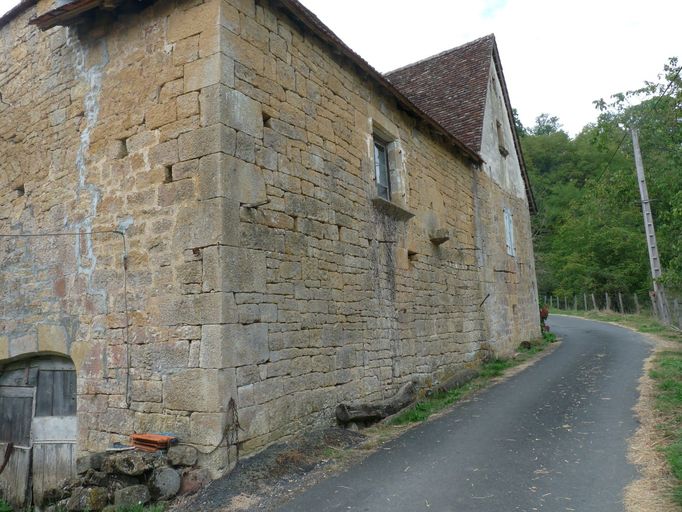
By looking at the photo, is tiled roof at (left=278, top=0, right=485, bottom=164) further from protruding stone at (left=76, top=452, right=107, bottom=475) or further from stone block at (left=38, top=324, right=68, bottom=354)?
protruding stone at (left=76, top=452, right=107, bottom=475)

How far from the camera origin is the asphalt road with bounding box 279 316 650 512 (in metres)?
4.27

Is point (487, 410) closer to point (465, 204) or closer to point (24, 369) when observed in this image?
point (465, 204)

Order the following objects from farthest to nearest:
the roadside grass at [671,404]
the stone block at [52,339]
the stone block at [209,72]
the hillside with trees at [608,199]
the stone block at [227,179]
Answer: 1. the hillside with trees at [608,199]
2. the stone block at [52,339]
3. the stone block at [209,72]
4. the stone block at [227,179]
5. the roadside grass at [671,404]

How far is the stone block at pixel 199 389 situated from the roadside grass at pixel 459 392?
300 centimetres

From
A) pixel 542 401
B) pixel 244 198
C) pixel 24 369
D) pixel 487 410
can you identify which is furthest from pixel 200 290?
pixel 542 401

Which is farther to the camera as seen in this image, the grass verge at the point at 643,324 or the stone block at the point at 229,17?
the grass verge at the point at 643,324

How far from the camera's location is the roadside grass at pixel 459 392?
23.6 ft

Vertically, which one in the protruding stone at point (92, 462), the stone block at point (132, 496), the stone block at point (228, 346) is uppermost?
the stone block at point (228, 346)

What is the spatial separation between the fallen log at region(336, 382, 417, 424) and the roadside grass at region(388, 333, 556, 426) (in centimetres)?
12

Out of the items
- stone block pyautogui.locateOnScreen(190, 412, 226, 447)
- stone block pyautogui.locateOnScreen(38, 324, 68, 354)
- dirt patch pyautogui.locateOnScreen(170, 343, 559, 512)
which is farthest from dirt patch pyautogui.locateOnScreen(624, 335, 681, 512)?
stone block pyautogui.locateOnScreen(38, 324, 68, 354)

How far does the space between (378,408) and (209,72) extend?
178 inches

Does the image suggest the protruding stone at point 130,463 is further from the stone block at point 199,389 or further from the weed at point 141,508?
the stone block at point 199,389

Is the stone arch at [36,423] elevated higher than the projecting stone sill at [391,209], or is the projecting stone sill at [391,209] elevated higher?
the projecting stone sill at [391,209]

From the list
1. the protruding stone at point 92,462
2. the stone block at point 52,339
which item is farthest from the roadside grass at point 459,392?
the stone block at point 52,339
